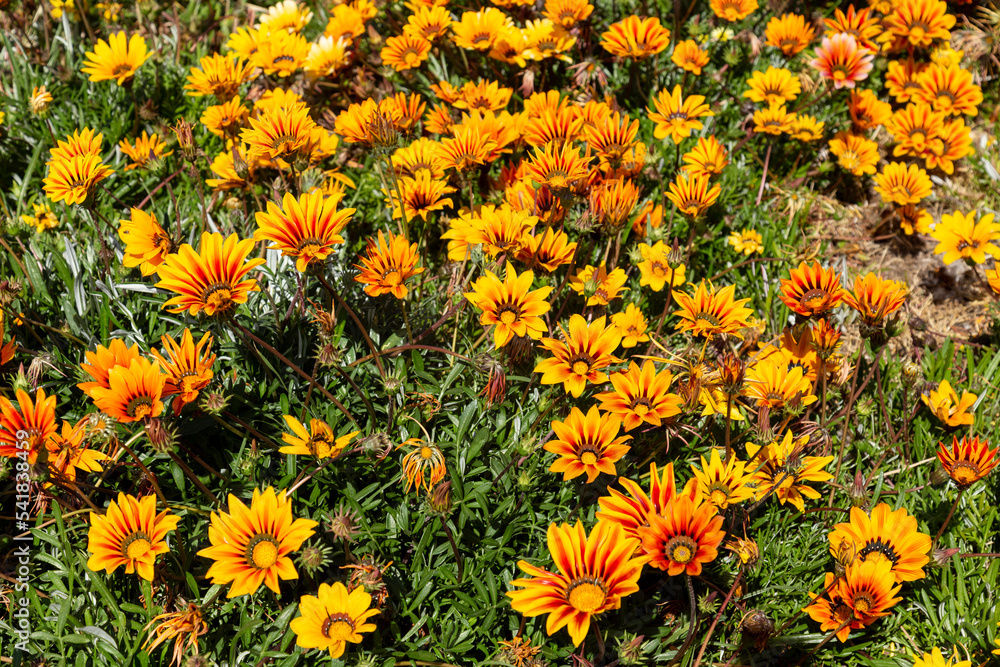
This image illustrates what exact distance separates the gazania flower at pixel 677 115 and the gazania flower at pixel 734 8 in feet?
2.28

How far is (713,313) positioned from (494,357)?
807 millimetres

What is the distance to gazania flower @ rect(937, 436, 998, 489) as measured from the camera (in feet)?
7.59

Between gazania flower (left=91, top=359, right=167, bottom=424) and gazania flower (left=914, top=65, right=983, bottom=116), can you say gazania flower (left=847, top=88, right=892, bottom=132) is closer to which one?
gazania flower (left=914, top=65, right=983, bottom=116)

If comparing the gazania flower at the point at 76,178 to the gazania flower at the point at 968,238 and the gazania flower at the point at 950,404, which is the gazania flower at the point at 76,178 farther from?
the gazania flower at the point at 968,238

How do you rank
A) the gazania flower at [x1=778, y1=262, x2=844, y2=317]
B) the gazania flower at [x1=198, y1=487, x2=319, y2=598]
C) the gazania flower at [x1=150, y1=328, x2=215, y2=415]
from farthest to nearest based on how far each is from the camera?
the gazania flower at [x1=778, y1=262, x2=844, y2=317], the gazania flower at [x1=150, y1=328, x2=215, y2=415], the gazania flower at [x1=198, y1=487, x2=319, y2=598]

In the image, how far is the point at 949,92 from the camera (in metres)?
3.55

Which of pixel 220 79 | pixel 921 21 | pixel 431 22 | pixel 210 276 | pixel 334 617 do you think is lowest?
pixel 334 617

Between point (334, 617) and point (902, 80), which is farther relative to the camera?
point (902, 80)

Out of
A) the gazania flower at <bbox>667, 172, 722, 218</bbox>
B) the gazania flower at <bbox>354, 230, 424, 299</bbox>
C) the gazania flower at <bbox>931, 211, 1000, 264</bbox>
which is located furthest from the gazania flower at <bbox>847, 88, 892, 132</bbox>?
the gazania flower at <bbox>354, 230, 424, 299</bbox>

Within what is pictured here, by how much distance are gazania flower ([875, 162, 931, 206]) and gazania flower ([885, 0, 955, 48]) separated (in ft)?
2.67

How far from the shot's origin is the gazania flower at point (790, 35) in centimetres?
354

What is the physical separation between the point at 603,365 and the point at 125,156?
2638 mm

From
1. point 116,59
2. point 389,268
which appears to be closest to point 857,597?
point 389,268

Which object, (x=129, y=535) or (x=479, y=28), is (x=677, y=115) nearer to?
(x=479, y=28)
